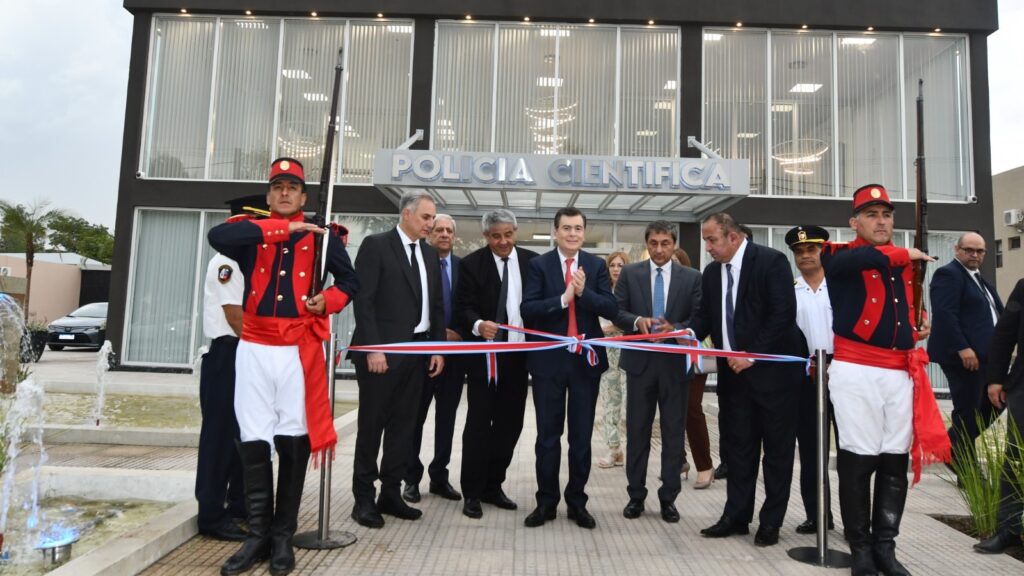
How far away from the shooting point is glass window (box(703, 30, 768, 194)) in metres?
13.2

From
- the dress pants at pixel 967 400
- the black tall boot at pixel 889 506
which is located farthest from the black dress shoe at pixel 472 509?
the dress pants at pixel 967 400

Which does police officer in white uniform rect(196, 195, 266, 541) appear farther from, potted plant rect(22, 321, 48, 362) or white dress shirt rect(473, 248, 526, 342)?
potted plant rect(22, 321, 48, 362)

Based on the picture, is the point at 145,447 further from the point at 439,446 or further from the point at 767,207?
the point at 767,207

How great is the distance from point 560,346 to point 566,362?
0.13 meters

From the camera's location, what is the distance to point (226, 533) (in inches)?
141

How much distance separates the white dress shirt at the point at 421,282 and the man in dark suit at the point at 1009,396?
3.71 meters

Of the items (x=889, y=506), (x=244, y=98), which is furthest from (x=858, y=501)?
(x=244, y=98)

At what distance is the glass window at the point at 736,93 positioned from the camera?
13250 mm

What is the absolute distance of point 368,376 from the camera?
4062mm

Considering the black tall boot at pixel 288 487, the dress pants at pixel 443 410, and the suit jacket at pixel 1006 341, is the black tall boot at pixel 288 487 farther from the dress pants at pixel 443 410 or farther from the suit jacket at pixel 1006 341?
the suit jacket at pixel 1006 341

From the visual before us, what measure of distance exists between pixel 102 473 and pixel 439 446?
7.49ft

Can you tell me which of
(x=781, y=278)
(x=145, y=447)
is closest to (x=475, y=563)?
(x=781, y=278)

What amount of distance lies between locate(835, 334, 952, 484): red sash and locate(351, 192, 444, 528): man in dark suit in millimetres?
2595

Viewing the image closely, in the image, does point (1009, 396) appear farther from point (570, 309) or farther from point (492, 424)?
point (492, 424)
